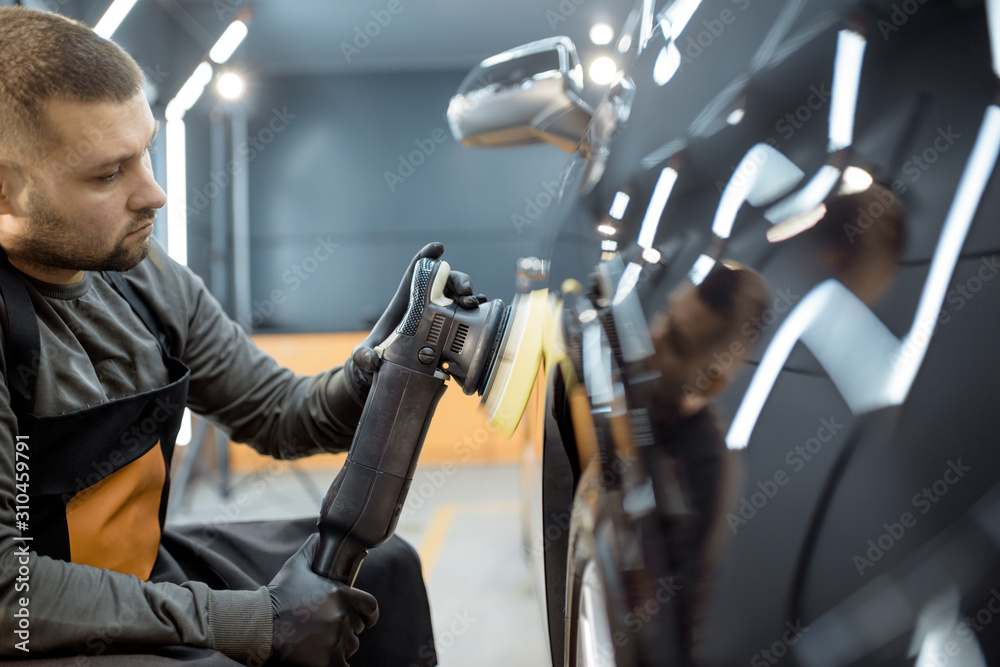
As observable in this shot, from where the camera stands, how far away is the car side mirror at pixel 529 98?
1057mm

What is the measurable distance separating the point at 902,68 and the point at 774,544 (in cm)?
41

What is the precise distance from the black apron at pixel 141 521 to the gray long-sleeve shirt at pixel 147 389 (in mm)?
24

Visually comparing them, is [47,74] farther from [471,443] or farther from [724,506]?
[471,443]

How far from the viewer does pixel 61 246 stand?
916mm

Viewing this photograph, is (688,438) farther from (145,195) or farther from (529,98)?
(145,195)

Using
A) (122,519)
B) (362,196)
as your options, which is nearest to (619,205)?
(122,519)

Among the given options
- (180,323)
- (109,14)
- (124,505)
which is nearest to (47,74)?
(180,323)

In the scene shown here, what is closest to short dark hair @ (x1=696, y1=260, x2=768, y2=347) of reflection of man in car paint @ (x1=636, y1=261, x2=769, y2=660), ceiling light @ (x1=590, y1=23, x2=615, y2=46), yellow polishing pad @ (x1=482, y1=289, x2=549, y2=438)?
reflection of man in car paint @ (x1=636, y1=261, x2=769, y2=660)

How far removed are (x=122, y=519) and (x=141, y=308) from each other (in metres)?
0.34

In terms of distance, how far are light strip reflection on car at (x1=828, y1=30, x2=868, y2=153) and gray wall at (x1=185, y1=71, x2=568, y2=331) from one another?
18.4ft

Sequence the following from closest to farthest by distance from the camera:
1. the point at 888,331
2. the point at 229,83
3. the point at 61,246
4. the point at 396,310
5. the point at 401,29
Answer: the point at 888,331, the point at 61,246, the point at 396,310, the point at 229,83, the point at 401,29

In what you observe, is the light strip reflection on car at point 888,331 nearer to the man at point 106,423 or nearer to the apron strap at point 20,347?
the man at point 106,423

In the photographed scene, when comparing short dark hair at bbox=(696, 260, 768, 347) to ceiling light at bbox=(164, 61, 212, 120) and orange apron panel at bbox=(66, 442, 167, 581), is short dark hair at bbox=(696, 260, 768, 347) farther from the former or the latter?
ceiling light at bbox=(164, 61, 212, 120)

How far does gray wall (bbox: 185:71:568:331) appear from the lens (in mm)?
6176
